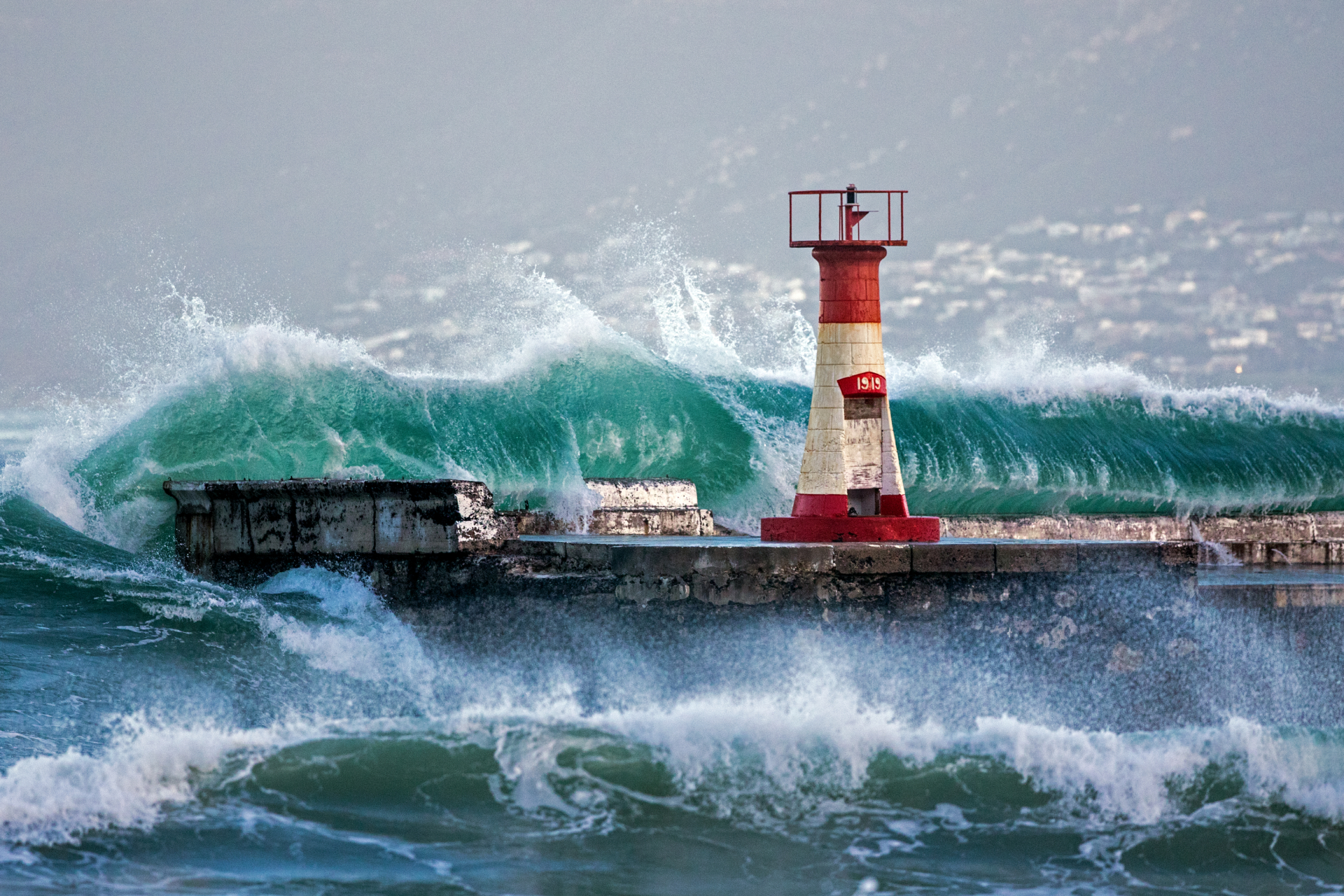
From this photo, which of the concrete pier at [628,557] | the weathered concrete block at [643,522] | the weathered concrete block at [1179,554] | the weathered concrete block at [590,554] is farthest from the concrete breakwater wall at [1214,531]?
the weathered concrete block at [590,554]

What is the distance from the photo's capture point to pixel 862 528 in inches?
372

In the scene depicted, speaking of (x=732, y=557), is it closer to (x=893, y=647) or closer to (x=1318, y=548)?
(x=893, y=647)

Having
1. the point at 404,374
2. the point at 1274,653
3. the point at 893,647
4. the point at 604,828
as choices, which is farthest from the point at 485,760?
the point at 404,374

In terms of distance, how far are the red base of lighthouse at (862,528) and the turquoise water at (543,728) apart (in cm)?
86

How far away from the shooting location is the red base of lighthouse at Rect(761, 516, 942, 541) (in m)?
9.37

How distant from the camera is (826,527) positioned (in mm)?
9477

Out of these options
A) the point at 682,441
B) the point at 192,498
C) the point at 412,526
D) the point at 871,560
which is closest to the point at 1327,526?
the point at 682,441

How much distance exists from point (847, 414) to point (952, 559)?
1451 millimetres

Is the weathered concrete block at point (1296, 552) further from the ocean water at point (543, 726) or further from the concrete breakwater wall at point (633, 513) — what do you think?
the concrete breakwater wall at point (633, 513)

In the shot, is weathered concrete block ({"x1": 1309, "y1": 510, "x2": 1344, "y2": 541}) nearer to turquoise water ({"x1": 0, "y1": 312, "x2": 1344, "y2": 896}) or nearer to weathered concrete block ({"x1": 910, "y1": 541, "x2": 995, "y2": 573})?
turquoise water ({"x1": 0, "y1": 312, "x2": 1344, "y2": 896})

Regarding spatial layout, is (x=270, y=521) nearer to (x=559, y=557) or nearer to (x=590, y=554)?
(x=559, y=557)

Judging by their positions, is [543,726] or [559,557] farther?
[559,557]

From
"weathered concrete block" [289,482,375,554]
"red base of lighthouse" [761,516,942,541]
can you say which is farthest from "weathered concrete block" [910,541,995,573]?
"weathered concrete block" [289,482,375,554]

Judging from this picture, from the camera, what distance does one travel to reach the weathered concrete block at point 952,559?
866 cm
